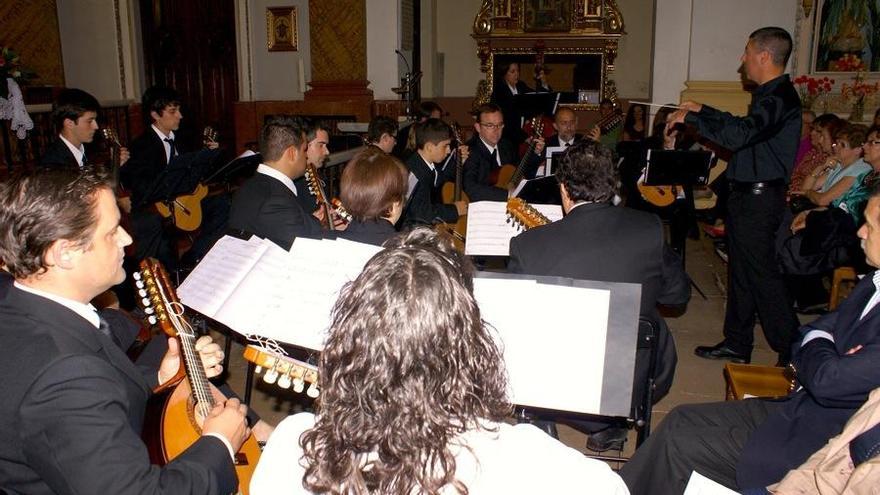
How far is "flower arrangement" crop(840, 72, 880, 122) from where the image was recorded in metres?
8.09

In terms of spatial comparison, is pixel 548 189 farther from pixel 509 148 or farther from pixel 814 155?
pixel 814 155

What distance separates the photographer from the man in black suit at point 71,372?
1.29 meters

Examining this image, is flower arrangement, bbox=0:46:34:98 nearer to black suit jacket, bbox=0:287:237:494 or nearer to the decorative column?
the decorative column

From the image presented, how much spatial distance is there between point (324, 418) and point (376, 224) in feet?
5.54

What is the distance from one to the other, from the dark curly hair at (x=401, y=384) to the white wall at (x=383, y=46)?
8274 millimetres

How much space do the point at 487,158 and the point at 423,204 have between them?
1.20 meters

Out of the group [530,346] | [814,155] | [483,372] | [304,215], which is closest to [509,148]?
[814,155]

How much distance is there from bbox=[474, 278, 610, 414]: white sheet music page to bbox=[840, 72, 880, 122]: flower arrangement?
7818 millimetres

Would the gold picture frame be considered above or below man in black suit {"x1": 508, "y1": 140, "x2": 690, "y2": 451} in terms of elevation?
above

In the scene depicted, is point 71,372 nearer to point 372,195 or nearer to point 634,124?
point 372,195

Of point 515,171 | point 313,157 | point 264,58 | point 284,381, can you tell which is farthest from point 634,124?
point 284,381

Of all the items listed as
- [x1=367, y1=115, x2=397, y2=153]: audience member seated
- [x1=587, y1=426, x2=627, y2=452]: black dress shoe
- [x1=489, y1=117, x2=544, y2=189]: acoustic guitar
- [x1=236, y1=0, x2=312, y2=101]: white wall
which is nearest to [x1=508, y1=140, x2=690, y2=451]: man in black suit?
[x1=587, y1=426, x2=627, y2=452]: black dress shoe

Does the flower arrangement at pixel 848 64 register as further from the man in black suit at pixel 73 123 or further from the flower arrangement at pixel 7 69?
the flower arrangement at pixel 7 69

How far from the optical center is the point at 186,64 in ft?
32.0
